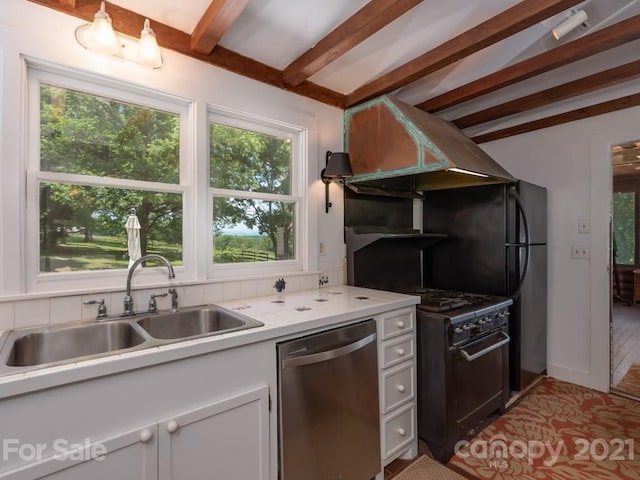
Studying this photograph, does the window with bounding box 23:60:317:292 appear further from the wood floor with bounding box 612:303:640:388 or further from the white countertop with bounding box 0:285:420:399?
the wood floor with bounding box 612:303:640:388

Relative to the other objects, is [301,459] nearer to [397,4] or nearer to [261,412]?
[261,412]

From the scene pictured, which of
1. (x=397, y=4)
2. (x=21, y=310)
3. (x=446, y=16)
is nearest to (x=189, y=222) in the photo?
(x=21, y=310)

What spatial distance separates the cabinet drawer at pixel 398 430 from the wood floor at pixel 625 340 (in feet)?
6.86

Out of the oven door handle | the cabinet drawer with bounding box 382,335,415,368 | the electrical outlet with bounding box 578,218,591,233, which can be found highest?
the electrical outlet with bounding box 578,218,591,233

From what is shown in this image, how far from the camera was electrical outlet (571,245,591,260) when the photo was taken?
2.74 metres

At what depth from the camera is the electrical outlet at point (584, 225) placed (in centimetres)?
273

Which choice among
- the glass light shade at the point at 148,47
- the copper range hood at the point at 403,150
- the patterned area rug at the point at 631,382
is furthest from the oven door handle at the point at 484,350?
the glass light shade at the point at 148,47

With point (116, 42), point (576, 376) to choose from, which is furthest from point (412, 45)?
point (576, 376)

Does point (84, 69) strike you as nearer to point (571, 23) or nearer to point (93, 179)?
point (93, 179)

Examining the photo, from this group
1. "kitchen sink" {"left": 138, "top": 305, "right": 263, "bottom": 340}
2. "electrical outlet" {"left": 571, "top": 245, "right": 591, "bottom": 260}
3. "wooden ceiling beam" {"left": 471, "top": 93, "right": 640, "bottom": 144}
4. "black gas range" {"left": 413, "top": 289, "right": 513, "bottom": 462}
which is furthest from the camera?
"electrical outlet" {"left": 571, "top": 245, "right": 591, "bottom": 260}

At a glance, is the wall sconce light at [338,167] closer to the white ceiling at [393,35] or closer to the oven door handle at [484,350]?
the white ceiling at [393,35]

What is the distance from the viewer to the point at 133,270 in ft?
5.16

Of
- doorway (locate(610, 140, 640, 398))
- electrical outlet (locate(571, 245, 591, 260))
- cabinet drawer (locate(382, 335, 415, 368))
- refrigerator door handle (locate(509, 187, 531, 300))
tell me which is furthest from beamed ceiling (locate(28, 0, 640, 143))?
doorway (locate(610, 140, 640, 398))

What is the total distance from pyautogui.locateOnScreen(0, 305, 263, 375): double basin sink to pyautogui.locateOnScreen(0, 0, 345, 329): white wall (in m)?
0.12
